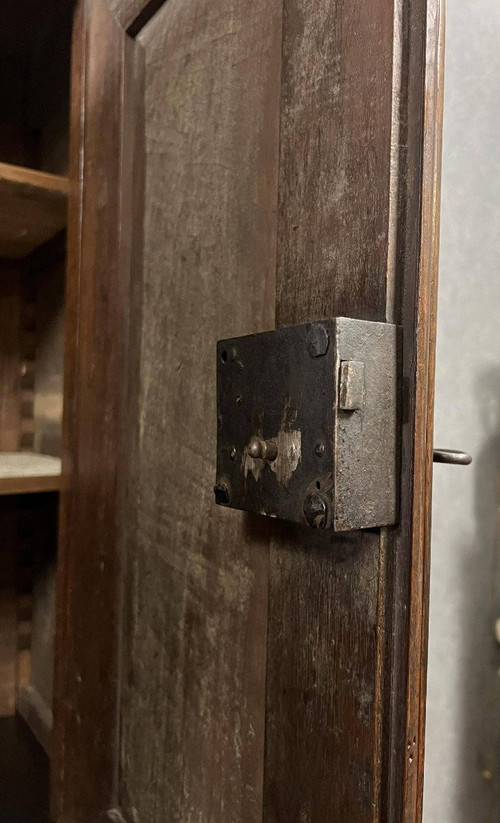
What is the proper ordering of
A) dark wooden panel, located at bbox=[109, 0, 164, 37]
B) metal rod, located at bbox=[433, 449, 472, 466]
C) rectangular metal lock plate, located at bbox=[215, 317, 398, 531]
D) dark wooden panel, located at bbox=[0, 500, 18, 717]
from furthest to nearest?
dark wooden panel, located at bbox=[0, 500, 18, 717] < dark wooden panel, located at bbox=[109, 0, 164, 37] < metal rod, located at bbox=[433, 449, 472, 466] < rectangular metal lock plate, located at bbox=[215, 317, 398, 531]

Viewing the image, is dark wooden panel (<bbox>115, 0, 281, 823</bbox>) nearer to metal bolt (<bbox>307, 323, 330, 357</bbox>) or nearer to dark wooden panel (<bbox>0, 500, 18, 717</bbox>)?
metal bolt (<bbox>307, 323, 330, 357</bbox>)

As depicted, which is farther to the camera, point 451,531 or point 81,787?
point 451,531

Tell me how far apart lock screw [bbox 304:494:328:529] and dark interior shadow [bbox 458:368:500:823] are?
0.85m

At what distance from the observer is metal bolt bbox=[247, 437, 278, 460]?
0.43 metres

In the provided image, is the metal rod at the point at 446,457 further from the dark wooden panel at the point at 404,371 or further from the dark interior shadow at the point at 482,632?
the dark interior shadow at the point at 482,632

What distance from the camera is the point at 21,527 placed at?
1091 mm

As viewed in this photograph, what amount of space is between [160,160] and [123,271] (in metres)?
0.13

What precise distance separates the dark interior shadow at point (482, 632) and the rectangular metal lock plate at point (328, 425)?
82 centimetres

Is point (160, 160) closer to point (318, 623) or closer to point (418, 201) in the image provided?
point (418, 201)

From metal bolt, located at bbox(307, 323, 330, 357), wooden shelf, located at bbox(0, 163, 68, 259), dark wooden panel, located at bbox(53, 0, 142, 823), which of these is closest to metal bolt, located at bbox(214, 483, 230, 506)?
metal bolt, located at bbox(307, 323, 330, 357)

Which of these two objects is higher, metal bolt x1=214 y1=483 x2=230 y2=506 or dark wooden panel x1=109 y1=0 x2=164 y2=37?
dark wooden panel x1=109 y1=0 x2=164 y2=37

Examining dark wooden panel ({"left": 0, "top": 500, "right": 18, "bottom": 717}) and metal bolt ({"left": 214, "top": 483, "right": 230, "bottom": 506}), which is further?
dark wooden panel ({"left": 0, "top": 500, "right": 18, "bottom": 717})

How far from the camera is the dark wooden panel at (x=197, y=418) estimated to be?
50 cm

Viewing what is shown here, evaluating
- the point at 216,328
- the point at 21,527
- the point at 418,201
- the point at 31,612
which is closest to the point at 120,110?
the point at 216,328
